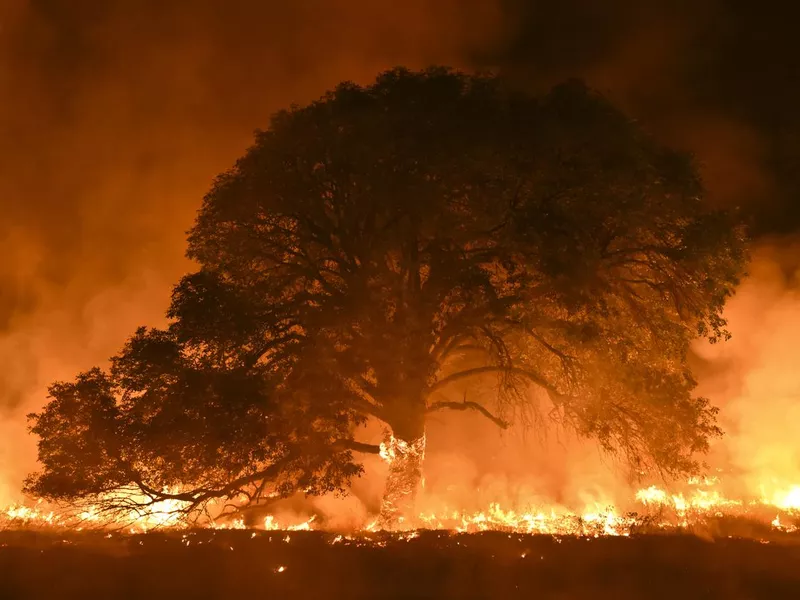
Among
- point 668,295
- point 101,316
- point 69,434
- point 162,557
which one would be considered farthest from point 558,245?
point 101,316

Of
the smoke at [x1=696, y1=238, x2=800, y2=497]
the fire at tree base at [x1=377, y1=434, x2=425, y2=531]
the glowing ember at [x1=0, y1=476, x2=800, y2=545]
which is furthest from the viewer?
the smoke at [x1=696, y1=238, x2=800, y2=497]

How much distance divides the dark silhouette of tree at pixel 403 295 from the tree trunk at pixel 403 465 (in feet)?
0.16

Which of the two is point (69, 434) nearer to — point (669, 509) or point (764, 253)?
point (669, 509)

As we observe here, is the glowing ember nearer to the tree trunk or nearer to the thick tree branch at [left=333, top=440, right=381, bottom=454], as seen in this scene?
the tree trunk

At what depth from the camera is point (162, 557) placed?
373 inches

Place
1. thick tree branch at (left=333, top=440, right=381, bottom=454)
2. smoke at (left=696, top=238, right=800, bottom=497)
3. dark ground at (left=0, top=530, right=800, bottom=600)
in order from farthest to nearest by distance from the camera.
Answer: smoke at (left=696, top=238, right=800, bottom=497)
thick tree branch at (left=333, top=440, right=381, bottom=454)
dark ground at (left=0, top=530, right=800, bottom=600)

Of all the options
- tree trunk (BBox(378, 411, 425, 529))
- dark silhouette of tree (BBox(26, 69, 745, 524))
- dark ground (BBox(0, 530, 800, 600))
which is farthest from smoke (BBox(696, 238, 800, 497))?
dark ground (BBox(0, 530, 800, 600))

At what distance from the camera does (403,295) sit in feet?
48.5

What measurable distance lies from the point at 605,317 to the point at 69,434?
35.0 feet

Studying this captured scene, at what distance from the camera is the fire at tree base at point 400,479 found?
14984 mm

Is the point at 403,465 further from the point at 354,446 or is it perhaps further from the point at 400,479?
the point at 354,446

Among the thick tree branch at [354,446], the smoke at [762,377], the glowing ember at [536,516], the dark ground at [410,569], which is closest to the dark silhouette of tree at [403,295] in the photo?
the thick tree branch at [354,446]

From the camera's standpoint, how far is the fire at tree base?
14984mm

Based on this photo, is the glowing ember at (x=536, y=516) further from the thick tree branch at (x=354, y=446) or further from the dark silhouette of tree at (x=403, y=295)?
the dark silhouette of tree at (x=403, y=295)
